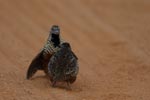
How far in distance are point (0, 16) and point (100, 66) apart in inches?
211

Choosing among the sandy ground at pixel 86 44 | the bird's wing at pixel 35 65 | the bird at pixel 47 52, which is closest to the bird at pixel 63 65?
the sandy ground at pixel 86 44

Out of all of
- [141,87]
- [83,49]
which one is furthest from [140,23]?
[141,87]

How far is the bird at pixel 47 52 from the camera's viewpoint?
12.7 metres

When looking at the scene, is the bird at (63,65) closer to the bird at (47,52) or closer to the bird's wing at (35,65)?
the bird at (47,52)

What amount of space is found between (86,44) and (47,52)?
4580mm

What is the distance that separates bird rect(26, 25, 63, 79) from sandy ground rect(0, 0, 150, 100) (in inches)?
7.9

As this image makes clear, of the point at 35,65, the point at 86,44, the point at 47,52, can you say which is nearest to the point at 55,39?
the point at 47,52

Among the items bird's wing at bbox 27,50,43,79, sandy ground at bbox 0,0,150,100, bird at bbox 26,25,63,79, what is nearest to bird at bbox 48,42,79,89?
sandy ground at bbox 0,0,150,100

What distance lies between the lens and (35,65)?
1315 cm

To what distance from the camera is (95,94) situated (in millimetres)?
12062

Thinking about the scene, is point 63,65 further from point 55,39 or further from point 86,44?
point 86,44

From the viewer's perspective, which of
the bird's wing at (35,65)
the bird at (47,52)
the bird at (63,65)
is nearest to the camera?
the bird at (63,65)

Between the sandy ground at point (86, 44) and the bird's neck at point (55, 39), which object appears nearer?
the sandy ground at point (86, 44)

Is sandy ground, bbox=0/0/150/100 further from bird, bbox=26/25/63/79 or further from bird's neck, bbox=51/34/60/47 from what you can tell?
bird's neck, bbox=51/34/60/47
